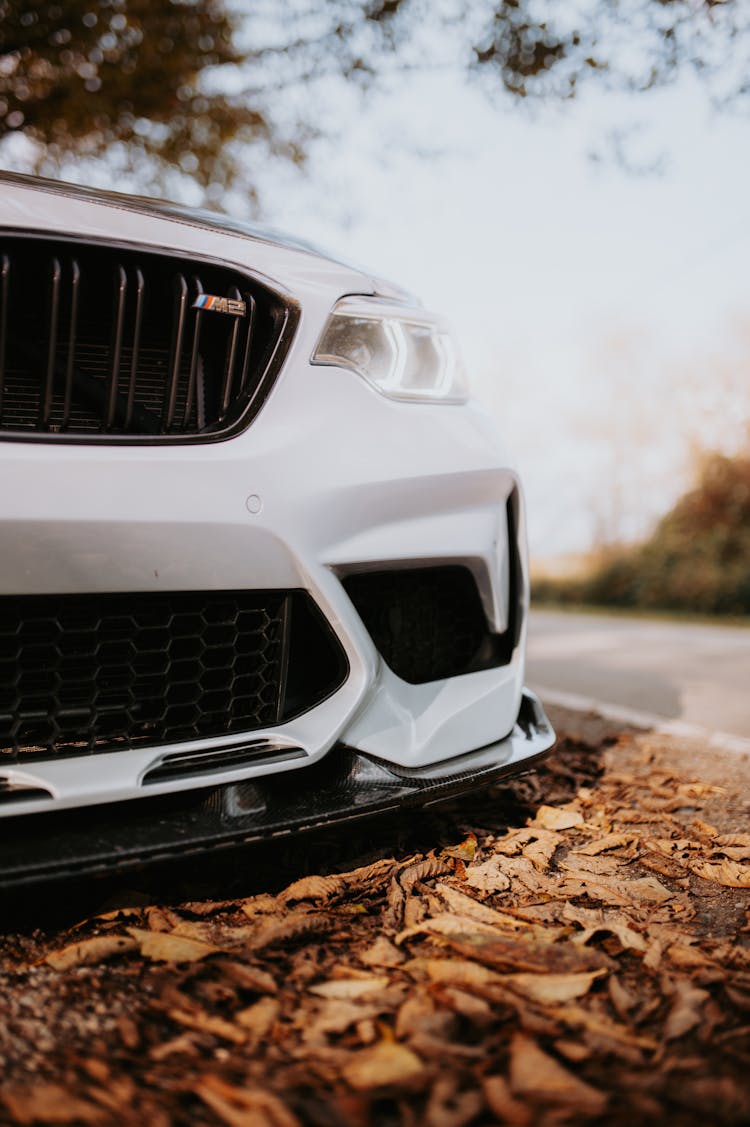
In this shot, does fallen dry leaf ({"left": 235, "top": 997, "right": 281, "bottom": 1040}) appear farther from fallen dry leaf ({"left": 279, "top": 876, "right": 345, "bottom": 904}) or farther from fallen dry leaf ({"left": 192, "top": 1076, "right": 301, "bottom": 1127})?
fallen dry leaf ({"left": 279, "top": 876, "right": 345, "bottom": 904})

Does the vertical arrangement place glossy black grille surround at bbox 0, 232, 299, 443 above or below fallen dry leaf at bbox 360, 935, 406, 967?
above

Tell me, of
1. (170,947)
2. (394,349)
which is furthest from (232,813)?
(394,349)

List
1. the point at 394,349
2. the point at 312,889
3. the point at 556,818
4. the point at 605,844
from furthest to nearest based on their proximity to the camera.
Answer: the point at 556,818 < the point at 605,844 < the point at 394,349 < the point at 312,889

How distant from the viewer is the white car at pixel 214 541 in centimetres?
158

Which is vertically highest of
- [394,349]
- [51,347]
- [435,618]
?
[394,349]

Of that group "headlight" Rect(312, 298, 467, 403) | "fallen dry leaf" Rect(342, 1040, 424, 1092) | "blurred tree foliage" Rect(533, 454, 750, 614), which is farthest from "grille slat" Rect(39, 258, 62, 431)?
"blurred tree foliage" Rect(533, 454, 750, 614)

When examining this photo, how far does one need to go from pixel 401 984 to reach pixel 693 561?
53.6 ft

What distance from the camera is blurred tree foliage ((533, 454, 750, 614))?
15.8 metres

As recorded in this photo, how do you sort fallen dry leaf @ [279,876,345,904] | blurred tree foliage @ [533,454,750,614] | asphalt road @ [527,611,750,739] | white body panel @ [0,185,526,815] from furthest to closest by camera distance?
blurred tree foliage @ [533,454,750,614] < asphalt road @ [527,611,750,739] < fallen dry leaf @ [279,876,345,904] < white body panel @ [0,185,526,815]

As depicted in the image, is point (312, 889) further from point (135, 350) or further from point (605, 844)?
point (135, 350)

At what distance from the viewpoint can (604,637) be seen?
7.79 metres

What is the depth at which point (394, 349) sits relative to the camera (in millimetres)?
2023

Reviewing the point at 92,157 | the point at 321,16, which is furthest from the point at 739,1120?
the point at 92,157

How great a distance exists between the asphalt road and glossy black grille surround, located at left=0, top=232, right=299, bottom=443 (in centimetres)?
269
